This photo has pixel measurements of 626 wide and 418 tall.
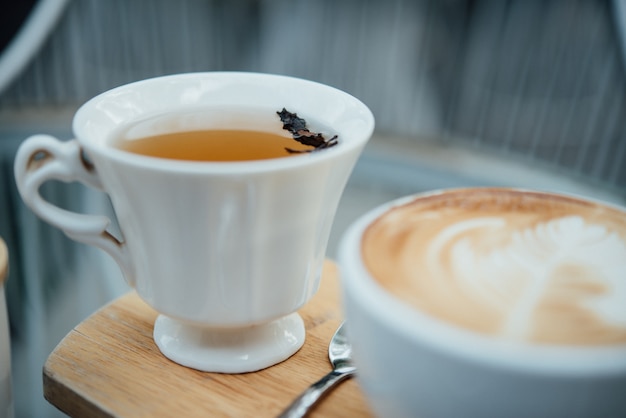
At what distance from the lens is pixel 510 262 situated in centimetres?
32

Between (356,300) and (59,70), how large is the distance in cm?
100

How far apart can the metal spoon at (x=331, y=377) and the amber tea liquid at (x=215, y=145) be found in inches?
5.2

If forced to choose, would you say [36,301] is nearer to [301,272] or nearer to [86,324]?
[86,324]

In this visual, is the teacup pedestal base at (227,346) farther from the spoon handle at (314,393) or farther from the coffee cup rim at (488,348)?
the coffee cup rim at (488,348)

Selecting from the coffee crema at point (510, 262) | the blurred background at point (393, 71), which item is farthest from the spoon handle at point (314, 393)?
the blurred background at point (393, 71)

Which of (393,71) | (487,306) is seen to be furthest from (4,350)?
(393,71)

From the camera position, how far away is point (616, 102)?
3.12 ft

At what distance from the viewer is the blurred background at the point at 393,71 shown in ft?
3.15

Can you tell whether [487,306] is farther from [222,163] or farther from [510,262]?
[222,163]

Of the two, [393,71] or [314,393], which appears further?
[393,71]

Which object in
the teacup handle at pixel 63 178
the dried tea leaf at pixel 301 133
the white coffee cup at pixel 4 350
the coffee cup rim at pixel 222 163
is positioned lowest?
the white coffee cup at pixel 4 350

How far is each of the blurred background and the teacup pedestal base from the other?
438 millimetres

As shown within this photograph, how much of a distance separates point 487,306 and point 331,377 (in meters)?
0.16

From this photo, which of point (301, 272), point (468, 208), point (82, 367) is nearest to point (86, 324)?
point (82, 367)
